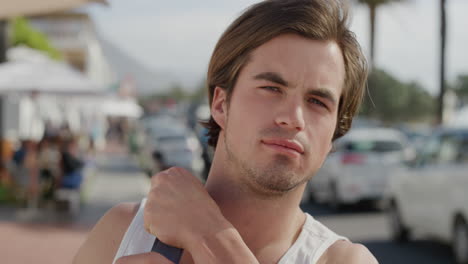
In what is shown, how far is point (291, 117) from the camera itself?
1436 millimetres

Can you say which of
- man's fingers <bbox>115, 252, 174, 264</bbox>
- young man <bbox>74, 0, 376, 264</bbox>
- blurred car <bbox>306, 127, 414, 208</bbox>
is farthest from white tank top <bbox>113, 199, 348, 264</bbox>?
blurred car <bbox>306, 127, 414, 208</bbox>

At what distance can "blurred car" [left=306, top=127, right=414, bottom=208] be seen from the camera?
537 inches

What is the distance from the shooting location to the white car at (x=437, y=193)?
8031 mm

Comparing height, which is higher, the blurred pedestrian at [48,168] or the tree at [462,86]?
the blurred pedestrian at [48,168]

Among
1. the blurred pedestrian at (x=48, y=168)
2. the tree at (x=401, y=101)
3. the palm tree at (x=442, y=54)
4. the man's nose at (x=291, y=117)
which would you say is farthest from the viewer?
the tree at (x=401, y=101)

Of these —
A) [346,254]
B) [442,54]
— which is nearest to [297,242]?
[346,254]

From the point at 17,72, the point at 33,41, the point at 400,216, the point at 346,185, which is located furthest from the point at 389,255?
the point at 33,41

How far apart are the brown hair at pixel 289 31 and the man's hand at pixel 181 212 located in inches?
9.4

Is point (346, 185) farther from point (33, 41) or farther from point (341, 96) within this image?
point (33, 41)

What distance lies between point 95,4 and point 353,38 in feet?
15.5

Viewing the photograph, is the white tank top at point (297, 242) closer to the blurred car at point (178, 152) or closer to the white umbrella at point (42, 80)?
the white umbrella at point (42, 80)

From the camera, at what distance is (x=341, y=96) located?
5.35 ft

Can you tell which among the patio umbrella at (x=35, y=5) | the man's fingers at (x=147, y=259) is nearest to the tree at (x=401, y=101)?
the patio umbrella at (x=35, y=5)

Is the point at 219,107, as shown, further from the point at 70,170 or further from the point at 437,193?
the point at 70,170
